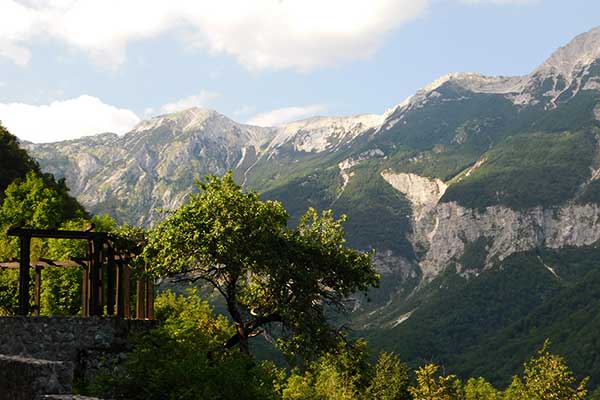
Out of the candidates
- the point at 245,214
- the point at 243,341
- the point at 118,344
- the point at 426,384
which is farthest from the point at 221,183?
the point at 426,384

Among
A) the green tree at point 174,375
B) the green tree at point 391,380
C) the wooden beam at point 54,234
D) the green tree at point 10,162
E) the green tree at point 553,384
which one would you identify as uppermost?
the green tree at point 10,162

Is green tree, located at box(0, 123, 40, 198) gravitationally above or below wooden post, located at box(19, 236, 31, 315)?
above

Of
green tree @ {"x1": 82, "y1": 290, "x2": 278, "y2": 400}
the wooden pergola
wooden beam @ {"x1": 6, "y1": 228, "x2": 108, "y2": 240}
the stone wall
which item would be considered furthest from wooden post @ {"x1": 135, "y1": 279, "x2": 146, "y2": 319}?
green tree @ {"x1": 82, "y1": 290, "x2": 278, "y2": 400}

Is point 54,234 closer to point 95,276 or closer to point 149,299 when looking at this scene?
point 95,276

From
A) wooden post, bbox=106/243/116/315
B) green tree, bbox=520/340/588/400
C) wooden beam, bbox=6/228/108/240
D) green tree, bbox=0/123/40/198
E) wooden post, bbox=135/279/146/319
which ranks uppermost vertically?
green tree, bbox=0/123/40/198

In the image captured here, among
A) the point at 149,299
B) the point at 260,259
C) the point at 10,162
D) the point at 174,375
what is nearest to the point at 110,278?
the point at 149,299

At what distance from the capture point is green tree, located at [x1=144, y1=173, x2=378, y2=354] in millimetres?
33312

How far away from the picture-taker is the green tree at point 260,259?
33.3 m

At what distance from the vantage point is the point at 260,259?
3309 cm

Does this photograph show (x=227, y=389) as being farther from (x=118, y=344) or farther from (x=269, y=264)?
(x=269, y=264)

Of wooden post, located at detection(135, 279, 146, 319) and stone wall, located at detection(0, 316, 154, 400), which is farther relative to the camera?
wooden post, located at detection(135, 279, 146, 319)

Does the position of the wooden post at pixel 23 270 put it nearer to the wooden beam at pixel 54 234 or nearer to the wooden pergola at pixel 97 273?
the wooden pergola at pixel 97 273

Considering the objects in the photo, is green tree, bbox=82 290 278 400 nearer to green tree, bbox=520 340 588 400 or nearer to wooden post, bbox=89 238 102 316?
wooden post, bbox=89 238 102 316

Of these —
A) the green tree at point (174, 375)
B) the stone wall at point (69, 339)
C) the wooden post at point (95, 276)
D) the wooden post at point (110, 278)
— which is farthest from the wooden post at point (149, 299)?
the green tree at point (174, 375)
